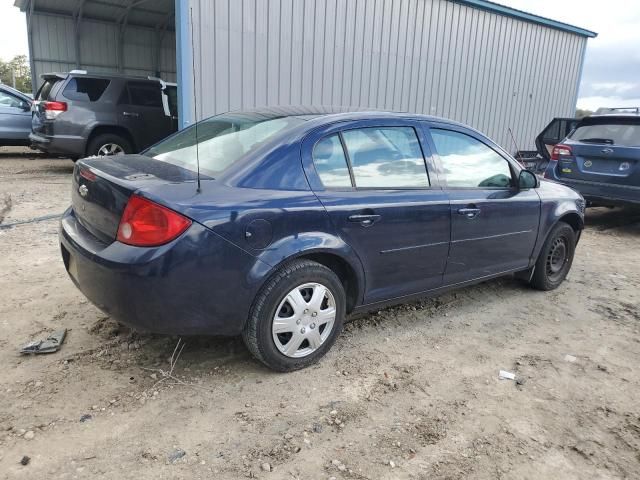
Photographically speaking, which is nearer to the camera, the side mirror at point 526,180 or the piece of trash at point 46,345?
the piece of trash at point 46,345

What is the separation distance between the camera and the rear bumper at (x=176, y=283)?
2436 mm

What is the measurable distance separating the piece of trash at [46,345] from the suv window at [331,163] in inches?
76.4

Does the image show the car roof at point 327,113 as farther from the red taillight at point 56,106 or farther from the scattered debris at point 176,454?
the red taillight at point 56,106

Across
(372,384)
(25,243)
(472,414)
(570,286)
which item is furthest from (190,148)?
(570,286)

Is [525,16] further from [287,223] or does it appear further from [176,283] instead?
[176,283]

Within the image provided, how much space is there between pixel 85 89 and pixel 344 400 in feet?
27.2

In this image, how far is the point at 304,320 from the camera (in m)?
2.91

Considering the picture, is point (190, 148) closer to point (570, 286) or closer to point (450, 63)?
point (570, 286)

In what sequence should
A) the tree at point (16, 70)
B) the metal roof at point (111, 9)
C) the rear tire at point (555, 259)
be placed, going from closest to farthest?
the rear tire at point (555, 259) < the metal roof at point (111, 9) < the tree at point (16, 70)

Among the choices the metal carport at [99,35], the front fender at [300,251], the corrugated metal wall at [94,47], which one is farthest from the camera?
the corrugated metal wall at [94,47]

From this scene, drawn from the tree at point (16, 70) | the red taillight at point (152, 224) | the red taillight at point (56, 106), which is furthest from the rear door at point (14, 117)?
the tree at point (16, 70)

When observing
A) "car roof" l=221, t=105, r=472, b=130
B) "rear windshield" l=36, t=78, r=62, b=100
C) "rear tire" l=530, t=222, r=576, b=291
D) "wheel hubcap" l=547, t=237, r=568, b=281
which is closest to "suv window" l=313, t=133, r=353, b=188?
"car roof" l=221, t=105, r=472, b=130

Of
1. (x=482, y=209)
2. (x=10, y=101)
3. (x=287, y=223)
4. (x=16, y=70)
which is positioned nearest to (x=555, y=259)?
(x=482, y=209)

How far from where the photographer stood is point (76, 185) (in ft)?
10.1
